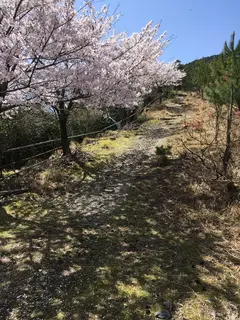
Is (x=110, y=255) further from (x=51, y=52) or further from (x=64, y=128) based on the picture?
(x=64, y=128)

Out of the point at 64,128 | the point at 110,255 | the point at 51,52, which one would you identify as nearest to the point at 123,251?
the point at 110,255

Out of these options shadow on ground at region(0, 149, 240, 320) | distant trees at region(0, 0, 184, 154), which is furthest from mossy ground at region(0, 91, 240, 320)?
distant trees at region(0, 0, 184, 154)

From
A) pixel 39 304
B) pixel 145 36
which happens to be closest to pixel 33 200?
pixel 39 304

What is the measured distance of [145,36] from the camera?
26.3ft

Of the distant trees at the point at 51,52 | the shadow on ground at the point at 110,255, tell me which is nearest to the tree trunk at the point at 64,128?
the distant trees at the point at 51,52

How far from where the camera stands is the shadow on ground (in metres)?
2.90

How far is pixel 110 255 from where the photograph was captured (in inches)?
149

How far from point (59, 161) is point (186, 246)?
16.3ft

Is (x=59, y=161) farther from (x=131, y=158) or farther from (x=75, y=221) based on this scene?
(x=75, y=221)

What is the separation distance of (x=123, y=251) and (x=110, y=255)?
0.20 meters

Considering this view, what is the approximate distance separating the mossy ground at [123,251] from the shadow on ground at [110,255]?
12 mm

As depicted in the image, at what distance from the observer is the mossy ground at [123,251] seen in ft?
9.41

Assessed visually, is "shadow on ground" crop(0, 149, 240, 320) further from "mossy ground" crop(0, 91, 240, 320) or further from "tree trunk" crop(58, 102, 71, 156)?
"tree trunk" crop(58, 102, 71, 156)

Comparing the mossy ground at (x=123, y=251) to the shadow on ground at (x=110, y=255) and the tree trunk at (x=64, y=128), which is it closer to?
the shadow on ground at (x=110, y=255)
